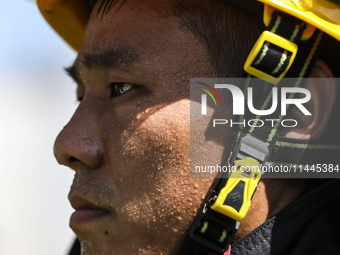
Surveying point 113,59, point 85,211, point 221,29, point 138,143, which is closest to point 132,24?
point 113,59

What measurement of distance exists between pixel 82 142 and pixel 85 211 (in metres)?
0.34

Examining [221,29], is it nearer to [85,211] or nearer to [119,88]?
[119,88]

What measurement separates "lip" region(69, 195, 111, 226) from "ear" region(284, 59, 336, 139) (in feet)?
3.13

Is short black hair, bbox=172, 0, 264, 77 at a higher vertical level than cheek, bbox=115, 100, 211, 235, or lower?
higher

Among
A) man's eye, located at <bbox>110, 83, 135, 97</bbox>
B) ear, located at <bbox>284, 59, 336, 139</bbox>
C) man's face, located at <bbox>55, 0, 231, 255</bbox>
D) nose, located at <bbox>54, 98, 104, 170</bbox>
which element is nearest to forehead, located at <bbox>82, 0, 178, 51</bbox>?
man's face, located at <bbox>55, 0, 231, 255</bbox>

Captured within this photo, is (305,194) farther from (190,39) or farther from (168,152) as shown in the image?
(190,39)

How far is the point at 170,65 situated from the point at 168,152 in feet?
1.35

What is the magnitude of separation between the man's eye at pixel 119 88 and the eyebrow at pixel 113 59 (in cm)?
10

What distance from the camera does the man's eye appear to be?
2455 mm

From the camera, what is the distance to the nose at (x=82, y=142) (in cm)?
237

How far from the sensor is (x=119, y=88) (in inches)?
98.3

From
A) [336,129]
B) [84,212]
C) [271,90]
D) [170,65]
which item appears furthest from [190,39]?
[84,212]

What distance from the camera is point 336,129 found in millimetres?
2414

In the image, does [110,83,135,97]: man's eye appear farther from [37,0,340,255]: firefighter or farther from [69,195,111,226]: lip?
[69,195,111,226]: lip
